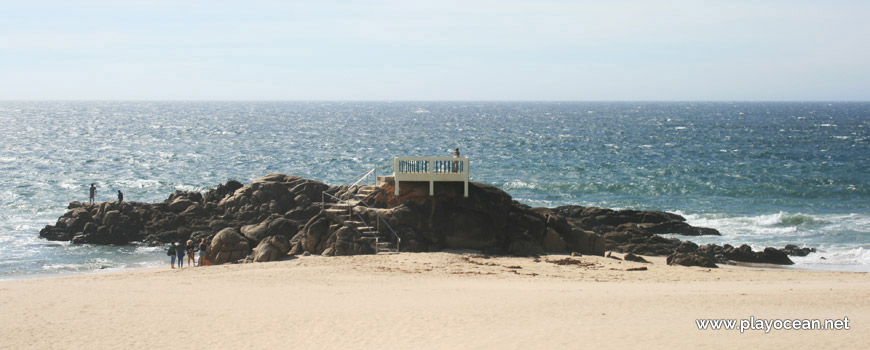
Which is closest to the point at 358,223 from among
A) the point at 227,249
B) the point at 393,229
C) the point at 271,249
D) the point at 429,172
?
the point at 393,229

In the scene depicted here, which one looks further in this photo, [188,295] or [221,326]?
[188,295]

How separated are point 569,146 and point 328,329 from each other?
195 feet

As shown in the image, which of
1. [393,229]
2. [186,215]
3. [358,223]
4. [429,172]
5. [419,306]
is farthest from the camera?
[186,215]

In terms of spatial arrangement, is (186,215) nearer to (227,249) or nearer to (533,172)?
(227,249)

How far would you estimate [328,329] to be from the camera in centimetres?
1538

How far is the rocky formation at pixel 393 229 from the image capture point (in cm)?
2472

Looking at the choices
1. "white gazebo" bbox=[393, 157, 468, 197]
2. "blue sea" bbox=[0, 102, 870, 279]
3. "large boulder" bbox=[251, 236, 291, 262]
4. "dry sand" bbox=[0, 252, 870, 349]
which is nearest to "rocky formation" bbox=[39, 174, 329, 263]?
"blue sea" bbox=[0, 102, 870, 279]

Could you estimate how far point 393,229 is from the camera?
25219 mm

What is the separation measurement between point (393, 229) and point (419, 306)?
27.2 ft

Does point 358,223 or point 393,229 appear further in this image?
point 358,223

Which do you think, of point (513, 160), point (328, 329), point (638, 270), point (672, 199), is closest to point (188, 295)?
point (328, 329)

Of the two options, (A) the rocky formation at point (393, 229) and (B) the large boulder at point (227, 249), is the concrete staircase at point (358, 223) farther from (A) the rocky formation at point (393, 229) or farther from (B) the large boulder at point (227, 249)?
(B) the large boulder at point (227, 249)

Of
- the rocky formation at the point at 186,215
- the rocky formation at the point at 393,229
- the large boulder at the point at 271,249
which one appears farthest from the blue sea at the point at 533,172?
the large boulder at the point at 271,249

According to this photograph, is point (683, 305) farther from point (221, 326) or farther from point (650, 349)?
point (221, 326)
